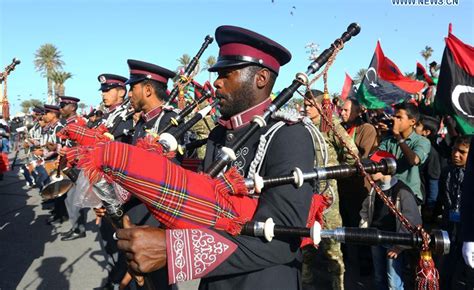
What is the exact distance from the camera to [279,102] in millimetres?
2195

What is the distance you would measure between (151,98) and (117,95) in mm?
→ 2690

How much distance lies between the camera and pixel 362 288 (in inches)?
203

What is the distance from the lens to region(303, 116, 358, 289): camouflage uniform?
4.37 meters

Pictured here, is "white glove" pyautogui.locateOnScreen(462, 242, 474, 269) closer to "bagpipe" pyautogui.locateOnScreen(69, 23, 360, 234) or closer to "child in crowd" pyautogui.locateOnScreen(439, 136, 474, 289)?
"child in crowd" pyautogui.locateOnScreen(439, 136, 474, 289)

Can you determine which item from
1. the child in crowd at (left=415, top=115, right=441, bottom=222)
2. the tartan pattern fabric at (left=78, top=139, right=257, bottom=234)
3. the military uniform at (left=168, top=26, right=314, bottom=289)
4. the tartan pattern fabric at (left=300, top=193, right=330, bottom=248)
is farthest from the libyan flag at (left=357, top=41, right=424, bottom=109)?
the tartan pattern fabric at (left=78, top=139, right=257, bottom=234)

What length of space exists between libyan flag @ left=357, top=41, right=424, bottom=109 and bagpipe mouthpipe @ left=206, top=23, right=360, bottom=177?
5.58 metres

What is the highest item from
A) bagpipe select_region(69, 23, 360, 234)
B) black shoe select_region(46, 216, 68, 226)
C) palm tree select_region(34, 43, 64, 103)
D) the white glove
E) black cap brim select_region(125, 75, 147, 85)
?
palm tree select_region(34, 43, 64, 103)

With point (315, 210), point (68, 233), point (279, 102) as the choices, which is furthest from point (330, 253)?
point (68, 233)

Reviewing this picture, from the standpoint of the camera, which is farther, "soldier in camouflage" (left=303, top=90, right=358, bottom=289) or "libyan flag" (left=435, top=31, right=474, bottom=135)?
"libyan flag" (left=435, top=31, right=474, bottom=135)

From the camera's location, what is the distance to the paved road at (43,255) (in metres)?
5.32

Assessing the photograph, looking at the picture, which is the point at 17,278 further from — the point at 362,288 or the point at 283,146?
the point at 283,146

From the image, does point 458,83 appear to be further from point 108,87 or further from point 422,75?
point 422,75

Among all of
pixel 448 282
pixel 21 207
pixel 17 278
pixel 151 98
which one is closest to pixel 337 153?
pixel 448 282

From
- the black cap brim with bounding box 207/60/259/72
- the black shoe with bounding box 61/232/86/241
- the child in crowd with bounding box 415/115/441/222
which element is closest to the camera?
the black cap brim with bounding box 207/60/259/72
